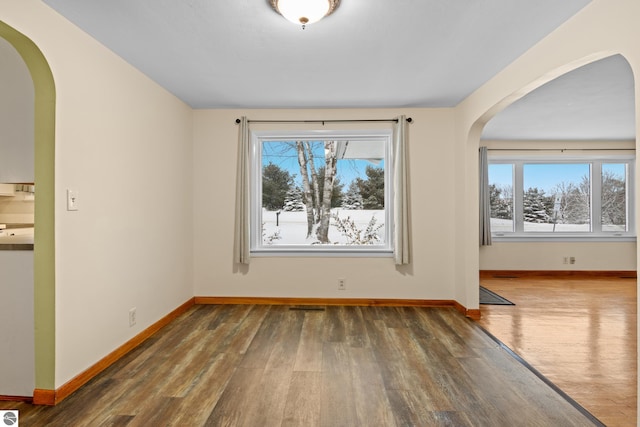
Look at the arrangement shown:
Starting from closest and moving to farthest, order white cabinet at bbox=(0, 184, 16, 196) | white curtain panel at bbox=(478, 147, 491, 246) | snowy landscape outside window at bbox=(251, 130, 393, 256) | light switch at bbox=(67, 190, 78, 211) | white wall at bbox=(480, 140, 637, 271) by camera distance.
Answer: light switch at bbox=(67, 190, 78, 211) < white cabinet at bbox=(0, 184, 16, 196) < snowy landscape outside window at bbox=(251, 130, 393, 256) < white curtain panel at bbox=(478, 147, 491, 246) < white wall at bbox=(480, 140, 637, 271)

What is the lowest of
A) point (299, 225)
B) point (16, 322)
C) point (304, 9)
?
point (16, 322)

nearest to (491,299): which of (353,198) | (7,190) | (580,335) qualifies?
(580,335)

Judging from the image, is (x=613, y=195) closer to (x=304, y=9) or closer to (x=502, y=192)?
(x=502, y=192)

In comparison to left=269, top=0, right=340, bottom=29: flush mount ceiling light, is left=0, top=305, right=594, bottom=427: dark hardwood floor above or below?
below

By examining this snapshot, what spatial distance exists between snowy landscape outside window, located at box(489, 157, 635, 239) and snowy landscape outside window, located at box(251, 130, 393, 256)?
314 cm

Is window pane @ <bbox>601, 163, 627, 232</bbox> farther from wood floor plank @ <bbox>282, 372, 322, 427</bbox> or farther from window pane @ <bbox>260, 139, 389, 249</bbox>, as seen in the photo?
wood floor plank @ <bbox>282, 372, 322, 427</bbox>

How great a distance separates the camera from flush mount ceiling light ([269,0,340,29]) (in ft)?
6.19

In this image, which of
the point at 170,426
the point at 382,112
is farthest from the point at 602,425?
the point at 382,112

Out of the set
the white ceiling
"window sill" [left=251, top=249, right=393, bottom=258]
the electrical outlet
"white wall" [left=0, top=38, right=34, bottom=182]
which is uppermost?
the white ceiling

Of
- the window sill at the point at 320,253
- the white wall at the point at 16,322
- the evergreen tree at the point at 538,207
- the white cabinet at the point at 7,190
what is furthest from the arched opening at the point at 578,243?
the white cabinet at the point at 7,190

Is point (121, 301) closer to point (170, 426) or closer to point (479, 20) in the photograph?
point (170, 426)

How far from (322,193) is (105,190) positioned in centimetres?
247

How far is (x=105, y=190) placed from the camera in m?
2.55

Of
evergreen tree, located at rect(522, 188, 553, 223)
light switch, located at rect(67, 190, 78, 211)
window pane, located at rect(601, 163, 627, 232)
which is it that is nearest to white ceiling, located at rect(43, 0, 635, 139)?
light switch, located at rect(67, 190, 78, 211)
